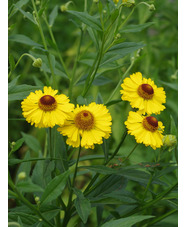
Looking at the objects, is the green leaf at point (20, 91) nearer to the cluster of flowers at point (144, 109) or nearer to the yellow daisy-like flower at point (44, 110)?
the yellow daisy-like flower at point (44, 110)

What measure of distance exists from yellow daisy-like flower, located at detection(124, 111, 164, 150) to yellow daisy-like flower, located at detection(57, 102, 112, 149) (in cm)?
5

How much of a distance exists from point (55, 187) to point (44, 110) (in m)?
0.15

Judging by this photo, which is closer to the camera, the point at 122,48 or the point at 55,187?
the point at 55,187

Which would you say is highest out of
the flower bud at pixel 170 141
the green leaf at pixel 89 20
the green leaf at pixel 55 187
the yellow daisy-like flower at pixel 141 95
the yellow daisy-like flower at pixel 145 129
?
the green leaf at pixel 89 20

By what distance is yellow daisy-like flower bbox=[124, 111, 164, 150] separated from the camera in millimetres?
634

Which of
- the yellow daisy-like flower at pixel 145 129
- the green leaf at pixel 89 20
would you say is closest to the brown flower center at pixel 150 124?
the yellow daisy-like flower at pixel 145 129

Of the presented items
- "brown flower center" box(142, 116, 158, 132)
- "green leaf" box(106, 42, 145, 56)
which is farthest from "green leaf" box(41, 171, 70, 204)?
"green leaf" box(106, 42, 145, 56)

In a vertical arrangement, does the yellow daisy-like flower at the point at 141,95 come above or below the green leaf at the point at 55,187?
above

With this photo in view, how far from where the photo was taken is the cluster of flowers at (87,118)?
24.2 inches

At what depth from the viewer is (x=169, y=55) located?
5.48 ft

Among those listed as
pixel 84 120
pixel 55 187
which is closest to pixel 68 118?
pixel 84 120

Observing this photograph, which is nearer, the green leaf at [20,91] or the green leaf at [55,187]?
the green leaf at [55,187]

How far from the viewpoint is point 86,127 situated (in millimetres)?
631

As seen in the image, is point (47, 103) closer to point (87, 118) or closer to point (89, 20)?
point (87, 118)
